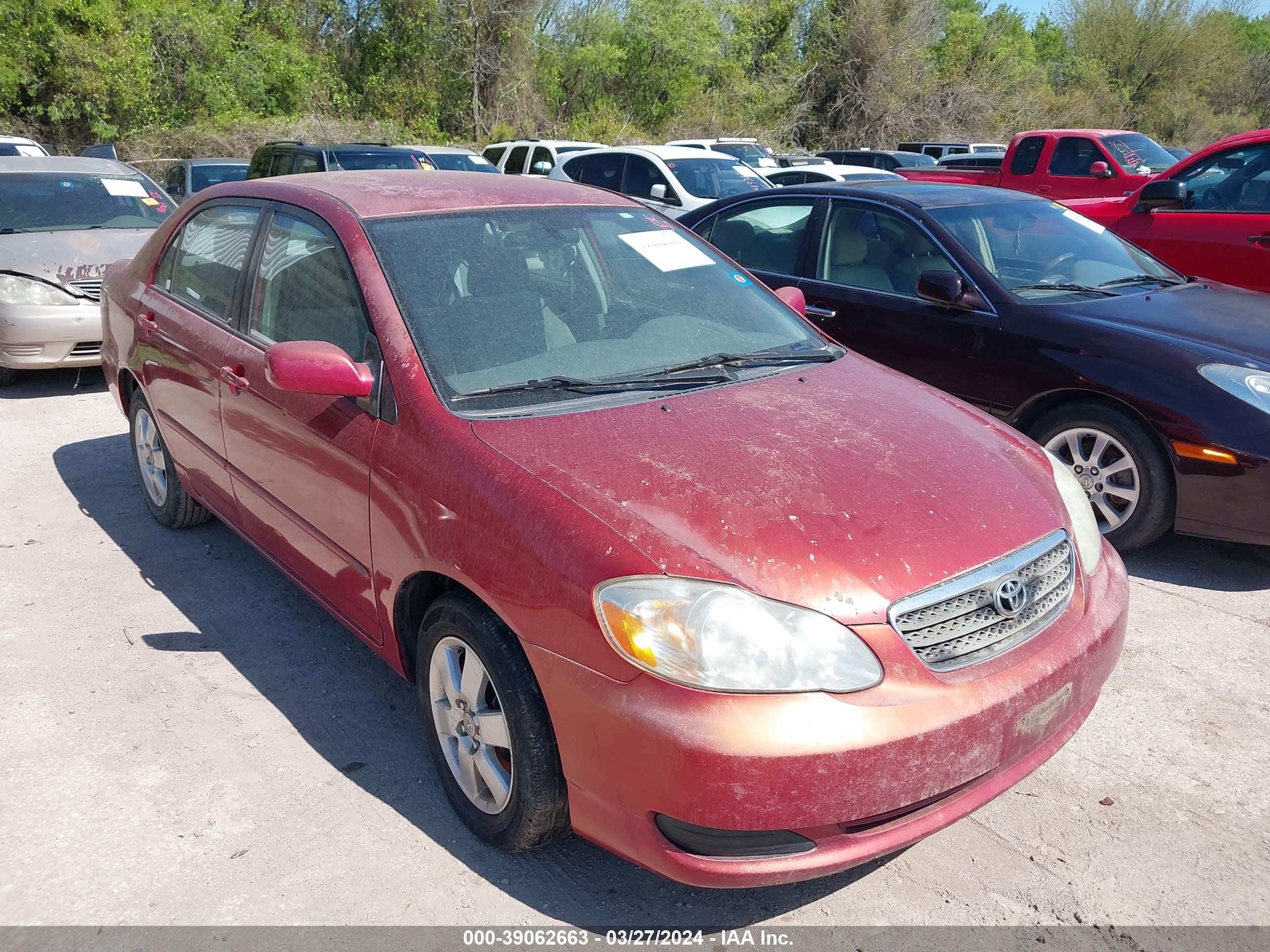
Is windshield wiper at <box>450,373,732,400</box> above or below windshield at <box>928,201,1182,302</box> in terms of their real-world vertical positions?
below

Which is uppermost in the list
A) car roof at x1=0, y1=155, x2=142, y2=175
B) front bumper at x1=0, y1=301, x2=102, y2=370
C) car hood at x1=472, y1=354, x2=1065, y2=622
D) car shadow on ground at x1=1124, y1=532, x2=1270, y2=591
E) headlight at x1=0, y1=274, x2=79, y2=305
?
car roof at x1=0, y1=155, x2=142, y2=175

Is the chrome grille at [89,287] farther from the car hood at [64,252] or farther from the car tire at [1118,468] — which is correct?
the car tire at [1118,468]

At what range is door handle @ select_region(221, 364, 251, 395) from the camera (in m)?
3.58

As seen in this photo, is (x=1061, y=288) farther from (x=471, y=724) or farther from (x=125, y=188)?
(x=125, y=188)

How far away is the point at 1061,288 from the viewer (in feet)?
16.9

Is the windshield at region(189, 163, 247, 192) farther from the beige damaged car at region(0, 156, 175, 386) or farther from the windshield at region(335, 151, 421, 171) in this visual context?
the beige damaged car at region(0, 156, 175, 386)

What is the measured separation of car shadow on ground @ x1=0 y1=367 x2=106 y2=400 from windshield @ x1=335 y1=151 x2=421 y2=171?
185 inches

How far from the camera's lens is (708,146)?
19266mm

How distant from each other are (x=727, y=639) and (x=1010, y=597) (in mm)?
772

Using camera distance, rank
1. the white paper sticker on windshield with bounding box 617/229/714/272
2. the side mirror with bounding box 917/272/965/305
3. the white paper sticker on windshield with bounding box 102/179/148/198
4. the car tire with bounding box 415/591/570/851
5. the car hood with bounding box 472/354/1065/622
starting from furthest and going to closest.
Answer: the white paper sticker on windshield with bounding box 102/179/148/198 < the side mirror with bounding box 917/272/965/305 < the white paper sticker on windshield with bounding box 617/229/714/272 < the car tire with bounding box 415/591/570/851 < the car hood with bounding box 472/354/1065/622

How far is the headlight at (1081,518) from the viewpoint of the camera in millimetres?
2875

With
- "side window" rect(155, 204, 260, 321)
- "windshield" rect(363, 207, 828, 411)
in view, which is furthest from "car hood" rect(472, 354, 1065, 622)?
"side window" rect(155, 204, 260, 321)

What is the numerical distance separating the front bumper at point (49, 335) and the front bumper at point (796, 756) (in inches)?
242

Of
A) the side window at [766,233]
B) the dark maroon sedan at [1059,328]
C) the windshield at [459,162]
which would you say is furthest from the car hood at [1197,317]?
the windshield at [459,162]
